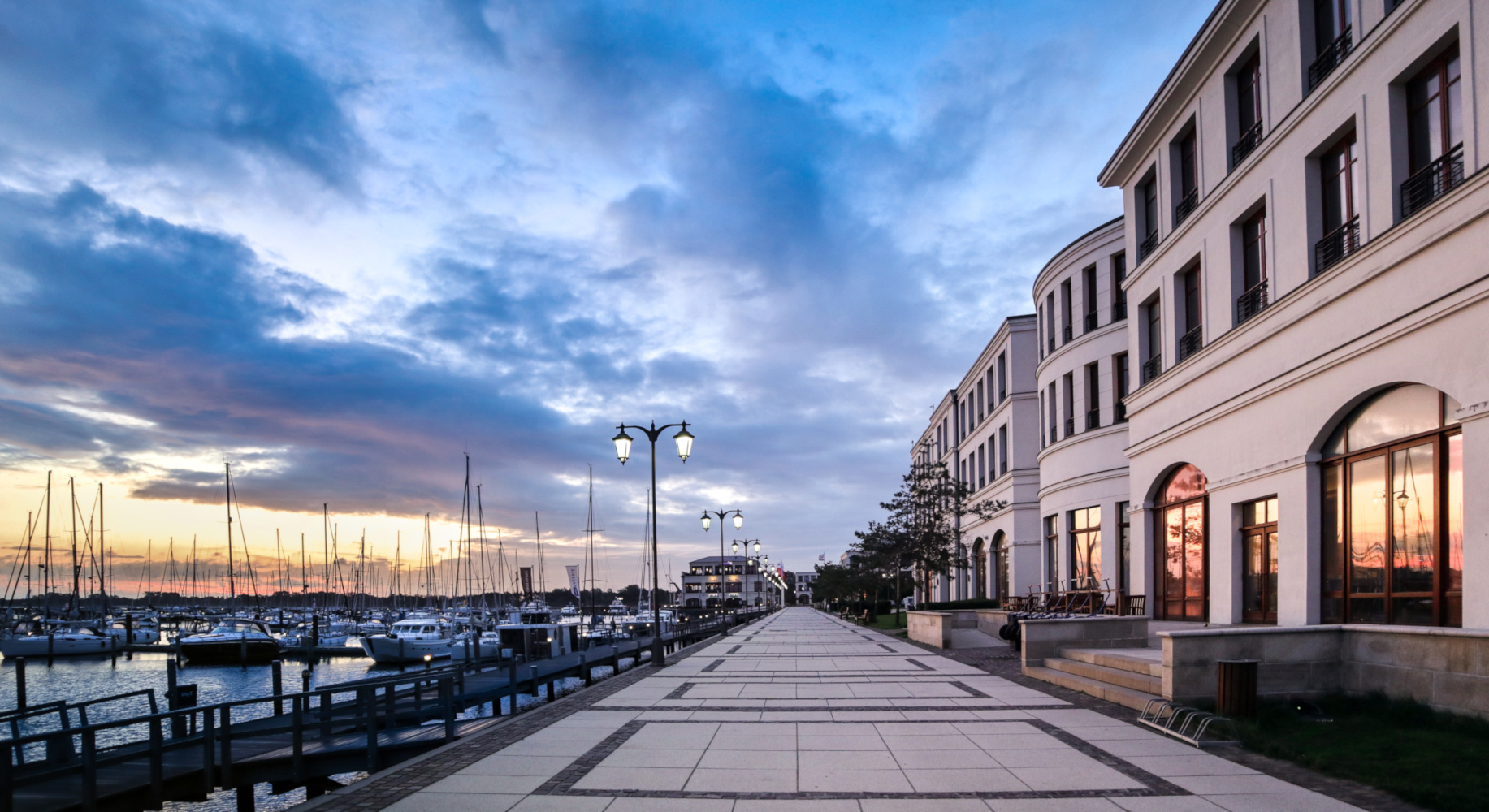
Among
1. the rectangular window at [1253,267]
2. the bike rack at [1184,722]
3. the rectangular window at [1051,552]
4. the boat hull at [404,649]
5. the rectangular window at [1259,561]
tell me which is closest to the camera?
the bike rack at [1184,722]

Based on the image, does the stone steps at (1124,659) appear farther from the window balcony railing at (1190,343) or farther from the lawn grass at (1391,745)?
the window balcony railing at (1190,343)

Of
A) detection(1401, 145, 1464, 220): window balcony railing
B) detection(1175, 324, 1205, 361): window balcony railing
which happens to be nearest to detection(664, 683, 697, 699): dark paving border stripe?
detection(1401, 145, 1464, 220): window balcony railing

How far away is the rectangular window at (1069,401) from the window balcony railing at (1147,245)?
10.5 meters

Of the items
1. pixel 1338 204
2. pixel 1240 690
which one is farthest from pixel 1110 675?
pixel 1338 204

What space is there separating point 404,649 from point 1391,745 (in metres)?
55.2

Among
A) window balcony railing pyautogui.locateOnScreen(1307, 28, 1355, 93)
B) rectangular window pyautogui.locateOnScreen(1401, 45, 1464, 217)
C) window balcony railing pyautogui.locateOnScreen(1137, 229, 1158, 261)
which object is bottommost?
rectangular window pyautogui.locateOnScreen(1401, 45, 1464, 217)

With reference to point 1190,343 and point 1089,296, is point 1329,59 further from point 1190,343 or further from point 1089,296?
point 1089,296

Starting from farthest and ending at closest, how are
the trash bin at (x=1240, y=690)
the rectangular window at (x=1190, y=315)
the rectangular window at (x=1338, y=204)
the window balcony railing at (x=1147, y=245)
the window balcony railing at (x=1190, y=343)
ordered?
the window balcony railing at (x=1147, y=245), the rectangular window at (x=1190, y=315), the window balcony railing at (x=1190, y=343), the rectangular window at (x=1338, y=204), the trash bin at (x=1240, y=690)

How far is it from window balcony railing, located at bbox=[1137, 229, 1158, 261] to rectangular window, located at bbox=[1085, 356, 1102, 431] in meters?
8.70

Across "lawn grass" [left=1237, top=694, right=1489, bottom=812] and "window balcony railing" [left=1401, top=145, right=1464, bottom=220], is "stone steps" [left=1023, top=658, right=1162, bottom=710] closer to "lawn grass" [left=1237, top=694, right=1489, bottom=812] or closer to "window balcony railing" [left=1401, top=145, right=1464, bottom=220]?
"lawn grass" [left=1237, top=694, right=1489, bottom=812]

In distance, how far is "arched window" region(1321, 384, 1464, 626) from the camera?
1323 centimetres

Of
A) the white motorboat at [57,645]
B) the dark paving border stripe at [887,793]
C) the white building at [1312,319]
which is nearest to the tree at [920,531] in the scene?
the white building at [1312,319]

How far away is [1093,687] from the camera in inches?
648

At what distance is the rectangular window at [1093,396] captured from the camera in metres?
35.2
